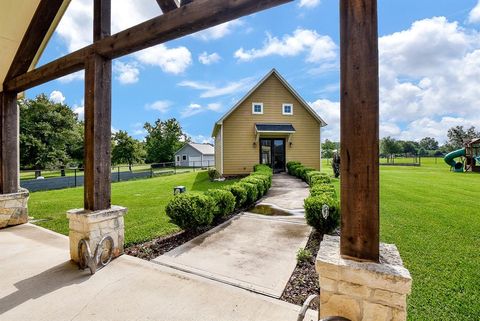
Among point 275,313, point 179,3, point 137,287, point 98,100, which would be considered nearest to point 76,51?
point 98,100

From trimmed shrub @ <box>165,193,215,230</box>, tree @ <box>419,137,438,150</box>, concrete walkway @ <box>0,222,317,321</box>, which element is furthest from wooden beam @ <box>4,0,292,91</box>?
tree @ <box>419,137,438,150</box>

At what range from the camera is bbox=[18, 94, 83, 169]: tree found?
1001 inches

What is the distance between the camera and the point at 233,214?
656cm

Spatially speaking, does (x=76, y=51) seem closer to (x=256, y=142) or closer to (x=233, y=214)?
(x=233, y=214)

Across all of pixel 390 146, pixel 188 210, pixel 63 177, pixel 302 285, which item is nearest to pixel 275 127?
pixel 188 210

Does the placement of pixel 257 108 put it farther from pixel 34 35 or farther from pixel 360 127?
pixel 360 127

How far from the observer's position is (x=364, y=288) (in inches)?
71.3

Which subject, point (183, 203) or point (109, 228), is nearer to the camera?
point (109, 228)

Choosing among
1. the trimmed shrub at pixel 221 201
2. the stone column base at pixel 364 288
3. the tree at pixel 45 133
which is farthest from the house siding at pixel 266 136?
the tree at pixel 45 133

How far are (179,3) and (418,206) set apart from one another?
322 inches

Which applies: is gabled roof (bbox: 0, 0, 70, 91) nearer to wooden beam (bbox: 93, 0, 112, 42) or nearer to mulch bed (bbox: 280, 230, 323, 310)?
wooden beam (bbox: 93, 0, 112, 42)

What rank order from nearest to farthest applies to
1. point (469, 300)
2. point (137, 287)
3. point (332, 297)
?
1. point (332, 297)
2. point (469, 300)
3. point (137, 287)

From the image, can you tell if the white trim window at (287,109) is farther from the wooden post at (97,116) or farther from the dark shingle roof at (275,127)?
the wooden post at (97,116)

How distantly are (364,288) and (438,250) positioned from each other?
11.1 ft
